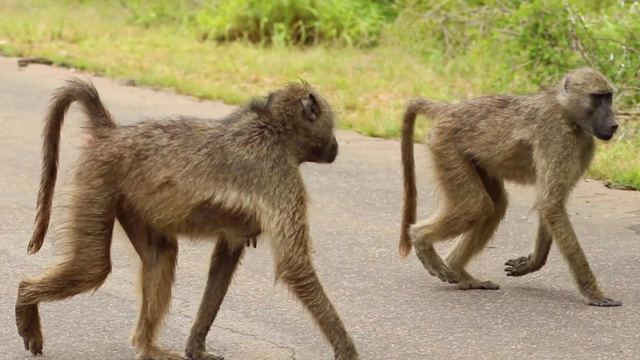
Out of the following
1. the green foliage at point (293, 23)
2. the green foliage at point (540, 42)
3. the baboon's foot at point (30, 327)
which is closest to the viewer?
the baboon's foot at point (30, 327)

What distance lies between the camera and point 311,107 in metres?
4.93

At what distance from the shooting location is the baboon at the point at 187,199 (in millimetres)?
4668

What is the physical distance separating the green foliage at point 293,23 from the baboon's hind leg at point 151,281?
26.2ft

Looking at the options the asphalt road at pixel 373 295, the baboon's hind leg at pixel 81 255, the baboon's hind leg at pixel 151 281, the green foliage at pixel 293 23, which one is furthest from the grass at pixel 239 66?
the baboon's hind leg at pixel 81 255

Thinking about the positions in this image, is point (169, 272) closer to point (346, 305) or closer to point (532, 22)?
point (346, 305)

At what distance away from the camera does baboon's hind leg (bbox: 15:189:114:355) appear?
468cm

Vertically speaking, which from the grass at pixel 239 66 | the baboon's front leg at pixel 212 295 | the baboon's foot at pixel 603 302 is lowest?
the grass at pixel 239 66

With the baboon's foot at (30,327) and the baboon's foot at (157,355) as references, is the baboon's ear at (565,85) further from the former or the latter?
the baboon's foot at (30,327)

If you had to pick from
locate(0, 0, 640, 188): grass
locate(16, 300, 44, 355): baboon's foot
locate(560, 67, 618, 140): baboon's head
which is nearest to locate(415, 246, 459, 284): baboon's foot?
locate(560, 67, 618, 140): baboon's head

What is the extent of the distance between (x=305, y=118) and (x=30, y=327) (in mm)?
1354

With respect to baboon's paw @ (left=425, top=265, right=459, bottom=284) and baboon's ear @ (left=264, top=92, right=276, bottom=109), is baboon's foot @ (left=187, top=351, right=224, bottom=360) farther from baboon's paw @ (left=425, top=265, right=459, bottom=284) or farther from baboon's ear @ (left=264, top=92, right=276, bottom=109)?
baboon's paw @ (left=425, top=265, right=459, bottom=284)

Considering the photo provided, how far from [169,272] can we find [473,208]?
1.75m

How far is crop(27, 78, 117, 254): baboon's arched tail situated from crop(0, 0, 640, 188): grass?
4.31 m

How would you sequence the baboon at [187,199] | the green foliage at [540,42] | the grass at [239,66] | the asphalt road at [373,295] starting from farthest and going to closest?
the grass at [239,66] < the green foliage at [540,42] < the asphalt road at [373,295] < the baboon at [187,199]
